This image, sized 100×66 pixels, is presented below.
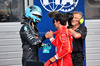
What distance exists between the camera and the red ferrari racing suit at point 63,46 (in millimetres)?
3479

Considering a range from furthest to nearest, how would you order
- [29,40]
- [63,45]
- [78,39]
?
[78,39], [29,40], [63,45]

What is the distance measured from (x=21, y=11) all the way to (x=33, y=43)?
241 cm

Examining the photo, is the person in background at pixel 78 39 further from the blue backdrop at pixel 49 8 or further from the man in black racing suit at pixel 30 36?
the man in black racing suit at pixel 30 36

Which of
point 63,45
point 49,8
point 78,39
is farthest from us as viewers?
point 49,8

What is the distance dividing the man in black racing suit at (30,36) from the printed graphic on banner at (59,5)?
27.4 inches

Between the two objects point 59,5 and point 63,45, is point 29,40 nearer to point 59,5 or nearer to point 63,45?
point 63,45

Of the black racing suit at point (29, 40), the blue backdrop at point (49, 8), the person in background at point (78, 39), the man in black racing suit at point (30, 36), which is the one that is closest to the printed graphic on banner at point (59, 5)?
the blue backdrop at point (49, 8)

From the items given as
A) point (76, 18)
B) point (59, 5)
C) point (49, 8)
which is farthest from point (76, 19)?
point (49, 8)

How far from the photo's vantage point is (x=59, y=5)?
451 centimetres

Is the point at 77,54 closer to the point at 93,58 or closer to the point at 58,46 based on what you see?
the point at 58,46

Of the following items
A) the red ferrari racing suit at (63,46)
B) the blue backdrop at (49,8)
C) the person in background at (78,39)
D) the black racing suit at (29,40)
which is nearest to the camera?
the red ferrari racing suit at (63,46)

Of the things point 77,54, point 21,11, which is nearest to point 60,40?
point 77,54

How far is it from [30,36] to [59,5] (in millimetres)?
1204

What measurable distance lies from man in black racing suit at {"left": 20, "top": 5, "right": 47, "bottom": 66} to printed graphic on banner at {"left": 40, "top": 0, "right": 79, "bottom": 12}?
27.4 inches
